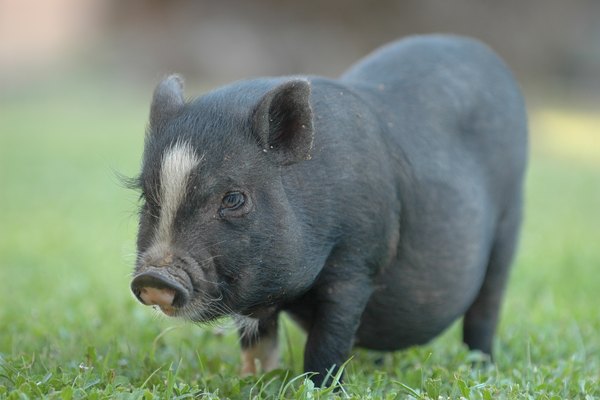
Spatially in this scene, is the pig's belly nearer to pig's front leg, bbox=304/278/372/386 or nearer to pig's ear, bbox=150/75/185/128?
pig's front leg, bbox=304/278/372/386

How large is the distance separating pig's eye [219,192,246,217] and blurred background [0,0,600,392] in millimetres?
662

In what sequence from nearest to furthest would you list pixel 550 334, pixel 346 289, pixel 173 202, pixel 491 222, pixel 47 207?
1. pixel 173 202
2. pixel 346 289
3. pixel 491 222
4. pixel 550 334
5. pixel 47 207

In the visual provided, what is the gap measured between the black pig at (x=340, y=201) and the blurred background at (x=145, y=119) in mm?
562

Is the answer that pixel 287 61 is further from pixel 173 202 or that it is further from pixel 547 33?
pixel 173 202

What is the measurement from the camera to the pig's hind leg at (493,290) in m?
5.02

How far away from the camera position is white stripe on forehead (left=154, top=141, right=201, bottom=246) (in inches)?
135

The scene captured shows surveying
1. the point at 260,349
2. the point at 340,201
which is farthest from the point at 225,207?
the point at 260,349

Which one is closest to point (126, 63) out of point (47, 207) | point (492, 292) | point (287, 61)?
point (287, 61)

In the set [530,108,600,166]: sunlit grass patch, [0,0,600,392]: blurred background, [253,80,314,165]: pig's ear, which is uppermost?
[253,80,314,165]: pig's ear

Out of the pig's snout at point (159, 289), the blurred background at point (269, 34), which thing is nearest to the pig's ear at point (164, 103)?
the pig's snout at point (159, 289)

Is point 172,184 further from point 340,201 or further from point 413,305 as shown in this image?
point 413,305

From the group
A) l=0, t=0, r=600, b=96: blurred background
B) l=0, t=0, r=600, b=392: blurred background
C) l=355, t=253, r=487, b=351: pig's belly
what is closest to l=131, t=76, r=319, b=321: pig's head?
l=0, t=0, r=600, b=392: blurred background

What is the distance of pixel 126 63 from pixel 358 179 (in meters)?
Result: 21.6

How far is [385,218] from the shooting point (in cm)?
399
